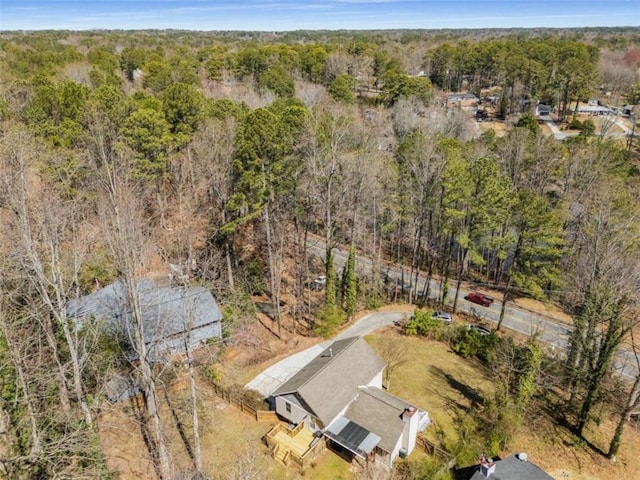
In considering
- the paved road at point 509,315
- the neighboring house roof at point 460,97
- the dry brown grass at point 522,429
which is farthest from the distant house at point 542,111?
the dry brown grass at point 522,429

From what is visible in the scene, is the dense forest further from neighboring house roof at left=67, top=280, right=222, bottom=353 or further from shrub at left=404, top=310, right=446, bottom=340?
shrub at left=404, top=310, right=446, bottom=340

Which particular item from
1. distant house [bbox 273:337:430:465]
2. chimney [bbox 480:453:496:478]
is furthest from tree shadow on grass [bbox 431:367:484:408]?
chimney [bbox 480:453:496:478]

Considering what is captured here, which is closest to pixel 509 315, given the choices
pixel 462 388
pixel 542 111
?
pixel 462 388

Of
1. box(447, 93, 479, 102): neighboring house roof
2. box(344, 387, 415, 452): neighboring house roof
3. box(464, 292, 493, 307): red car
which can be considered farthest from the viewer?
box(447, 93, 479, 102): neighboring house roof

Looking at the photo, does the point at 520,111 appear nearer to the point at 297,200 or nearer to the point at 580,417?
the point at 297,200

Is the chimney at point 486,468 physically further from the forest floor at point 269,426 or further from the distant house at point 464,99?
the distant house at point 464,99
